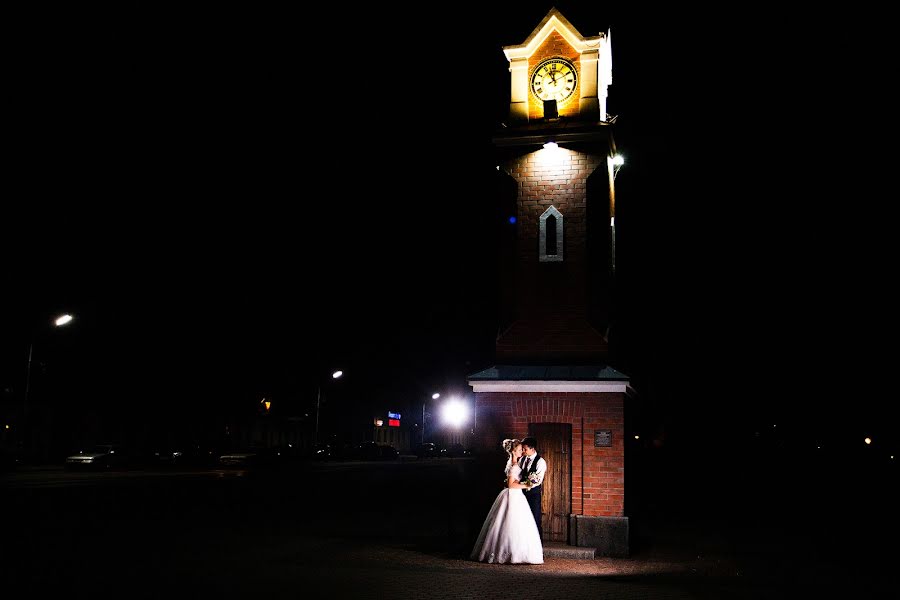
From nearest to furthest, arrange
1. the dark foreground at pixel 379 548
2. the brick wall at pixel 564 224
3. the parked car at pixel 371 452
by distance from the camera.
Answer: the dark foreground at pixel 379 548
the brick wall at pixel 564 224
the parked car at pixel 371 452

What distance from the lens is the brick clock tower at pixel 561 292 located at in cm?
1472

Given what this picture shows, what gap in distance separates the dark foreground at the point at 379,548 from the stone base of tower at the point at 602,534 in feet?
1.37

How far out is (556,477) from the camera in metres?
15.3

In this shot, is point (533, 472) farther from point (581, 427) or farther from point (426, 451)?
point (426, 451)

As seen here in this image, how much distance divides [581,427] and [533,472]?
1.83 meters

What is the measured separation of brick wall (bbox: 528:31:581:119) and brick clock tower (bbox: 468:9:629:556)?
2cm

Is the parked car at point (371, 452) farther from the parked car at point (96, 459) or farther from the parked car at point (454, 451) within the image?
the parked car at point (96, 459)

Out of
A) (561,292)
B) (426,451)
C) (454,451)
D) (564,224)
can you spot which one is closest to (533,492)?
(561,292)

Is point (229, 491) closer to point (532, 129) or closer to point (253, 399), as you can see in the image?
point (532, 129)

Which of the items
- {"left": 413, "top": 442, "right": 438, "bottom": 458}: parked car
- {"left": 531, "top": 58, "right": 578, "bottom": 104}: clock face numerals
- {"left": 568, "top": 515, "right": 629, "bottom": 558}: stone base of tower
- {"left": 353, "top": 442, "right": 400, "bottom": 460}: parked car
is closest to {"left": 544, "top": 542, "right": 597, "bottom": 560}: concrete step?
{"left": 568, "top": 515, "right": 629, "bottom": 558}: stone base of tower

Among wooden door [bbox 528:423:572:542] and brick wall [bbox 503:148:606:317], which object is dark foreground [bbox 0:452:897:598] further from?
brick wall [bbox 503:148:606:317]

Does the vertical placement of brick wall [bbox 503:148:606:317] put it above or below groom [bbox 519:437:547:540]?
above

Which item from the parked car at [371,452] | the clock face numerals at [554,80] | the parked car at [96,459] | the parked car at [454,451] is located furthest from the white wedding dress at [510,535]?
the parked car at [454,451]

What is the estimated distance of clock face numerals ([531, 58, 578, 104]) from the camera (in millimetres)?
16578
